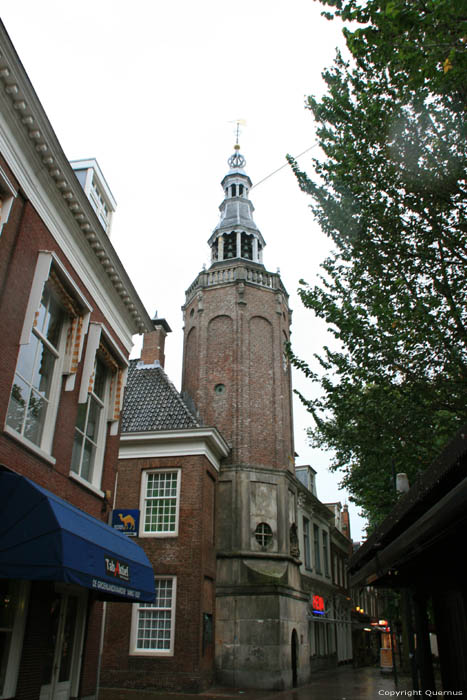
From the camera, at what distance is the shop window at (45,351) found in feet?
31.3

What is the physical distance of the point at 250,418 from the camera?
87.7ft

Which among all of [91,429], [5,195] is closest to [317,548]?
Result: [91,429]

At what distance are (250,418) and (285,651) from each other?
33.6ft

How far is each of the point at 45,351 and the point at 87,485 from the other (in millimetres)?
3232

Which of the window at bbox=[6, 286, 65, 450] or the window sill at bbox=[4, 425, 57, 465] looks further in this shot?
the window at bbox=[6, 286, 65, 450]

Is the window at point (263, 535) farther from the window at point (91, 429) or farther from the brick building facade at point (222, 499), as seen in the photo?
the window at point (91, 429)

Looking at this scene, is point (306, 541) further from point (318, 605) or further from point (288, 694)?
point (288, 694)

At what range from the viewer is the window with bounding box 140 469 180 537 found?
21.4m

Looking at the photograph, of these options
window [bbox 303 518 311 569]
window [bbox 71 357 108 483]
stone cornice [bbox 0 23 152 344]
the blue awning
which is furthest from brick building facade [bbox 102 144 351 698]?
the blue awning

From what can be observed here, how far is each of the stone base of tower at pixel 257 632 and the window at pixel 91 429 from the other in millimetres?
12655

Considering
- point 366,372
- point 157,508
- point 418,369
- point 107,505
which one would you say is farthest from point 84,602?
point 157,508

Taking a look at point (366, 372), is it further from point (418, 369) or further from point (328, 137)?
point (328, 137)

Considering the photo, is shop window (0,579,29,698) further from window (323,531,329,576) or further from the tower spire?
window (323,531,329,576)

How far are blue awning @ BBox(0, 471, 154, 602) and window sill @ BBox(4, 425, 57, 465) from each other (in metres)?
0.73
